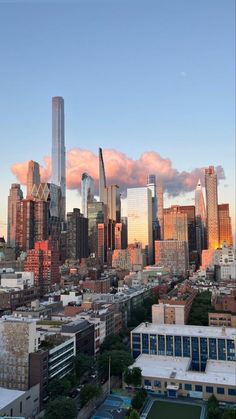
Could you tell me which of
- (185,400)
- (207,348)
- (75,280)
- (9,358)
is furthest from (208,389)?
(75,280)

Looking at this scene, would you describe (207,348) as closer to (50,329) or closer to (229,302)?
(50,329)

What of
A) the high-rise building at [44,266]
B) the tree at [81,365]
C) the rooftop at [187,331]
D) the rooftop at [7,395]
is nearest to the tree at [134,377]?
the tree at [81,365]

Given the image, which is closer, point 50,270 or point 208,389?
point 208,389

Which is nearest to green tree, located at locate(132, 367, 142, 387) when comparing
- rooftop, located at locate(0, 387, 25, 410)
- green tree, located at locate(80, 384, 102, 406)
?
green tree, located at locate(80, 384, 102, 406)

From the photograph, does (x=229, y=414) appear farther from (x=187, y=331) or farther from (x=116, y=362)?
(x=187, y=331)

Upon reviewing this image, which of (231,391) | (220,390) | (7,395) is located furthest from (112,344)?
(7,395)

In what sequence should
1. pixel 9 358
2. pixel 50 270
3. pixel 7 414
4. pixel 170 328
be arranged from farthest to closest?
pixel 50 270 < pixel 170 328 < pixel 9 358 < pixel 7 414
